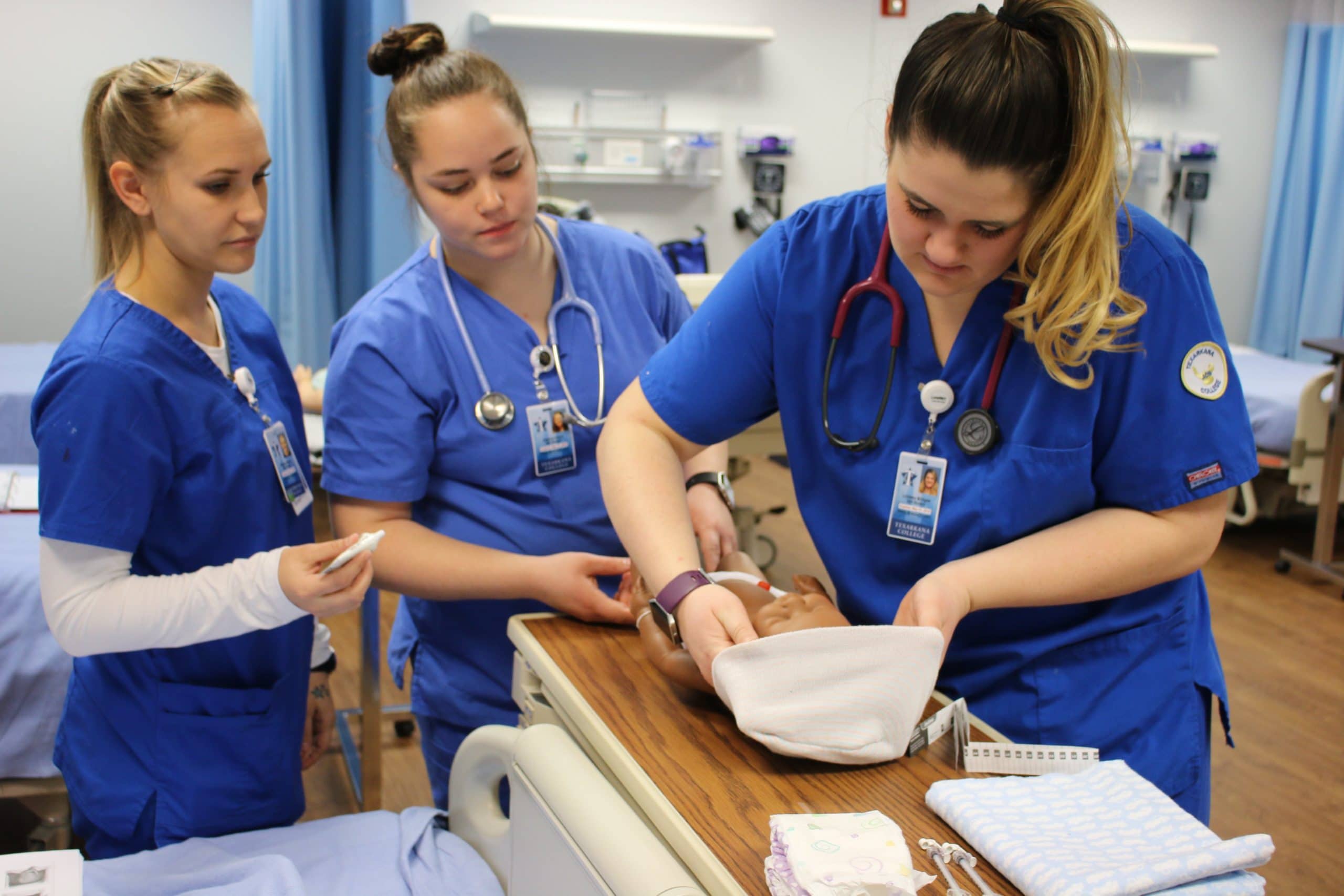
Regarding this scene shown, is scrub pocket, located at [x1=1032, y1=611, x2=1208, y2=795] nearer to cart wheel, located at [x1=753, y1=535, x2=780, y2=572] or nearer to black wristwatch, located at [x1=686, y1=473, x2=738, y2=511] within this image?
black wristwatch, located at [x1=686, y1=473, x2=738, y2=511]

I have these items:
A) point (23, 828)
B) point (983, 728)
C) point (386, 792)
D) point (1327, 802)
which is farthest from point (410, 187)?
point (1327, 802)

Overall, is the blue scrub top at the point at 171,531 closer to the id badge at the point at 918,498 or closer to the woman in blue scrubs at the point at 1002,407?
the woman in blue scrubs at the point at 1002,407

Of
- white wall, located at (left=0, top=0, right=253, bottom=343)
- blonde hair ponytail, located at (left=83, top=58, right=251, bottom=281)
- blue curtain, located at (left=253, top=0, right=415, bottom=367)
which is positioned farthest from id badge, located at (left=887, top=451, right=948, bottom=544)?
white wall, located at (left=0, top=0, right=253, bottom=343)

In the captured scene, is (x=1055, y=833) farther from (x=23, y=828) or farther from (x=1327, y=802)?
(x=1327, y=802)

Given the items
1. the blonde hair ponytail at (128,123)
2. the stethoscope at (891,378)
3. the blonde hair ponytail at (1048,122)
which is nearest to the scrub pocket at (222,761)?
the blonde hair ponytail at (128,123)

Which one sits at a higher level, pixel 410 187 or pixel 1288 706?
pixel 410 187

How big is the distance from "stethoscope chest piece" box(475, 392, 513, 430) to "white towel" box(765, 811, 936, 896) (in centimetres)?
81

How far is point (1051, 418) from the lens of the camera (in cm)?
109

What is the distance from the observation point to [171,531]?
134 centimetres

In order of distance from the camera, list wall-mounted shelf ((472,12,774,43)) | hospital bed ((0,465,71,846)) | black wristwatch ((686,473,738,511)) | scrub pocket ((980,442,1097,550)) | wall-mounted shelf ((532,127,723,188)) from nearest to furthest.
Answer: scrub pocket ((980,442,1097,550)) → black wristwatch ((686,473,738,511)) → hospital bed ((0,465,71,846)) → wall-mounted shelf ((472,12,774,43)) → wall-mounted shelf ((532,127,723,188))

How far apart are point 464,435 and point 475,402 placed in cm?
5

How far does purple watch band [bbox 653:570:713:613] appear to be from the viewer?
109cm

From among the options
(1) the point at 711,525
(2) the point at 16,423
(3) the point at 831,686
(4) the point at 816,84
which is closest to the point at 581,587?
(1) the point at 711,525

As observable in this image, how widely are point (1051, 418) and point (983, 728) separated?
1.02 ft
